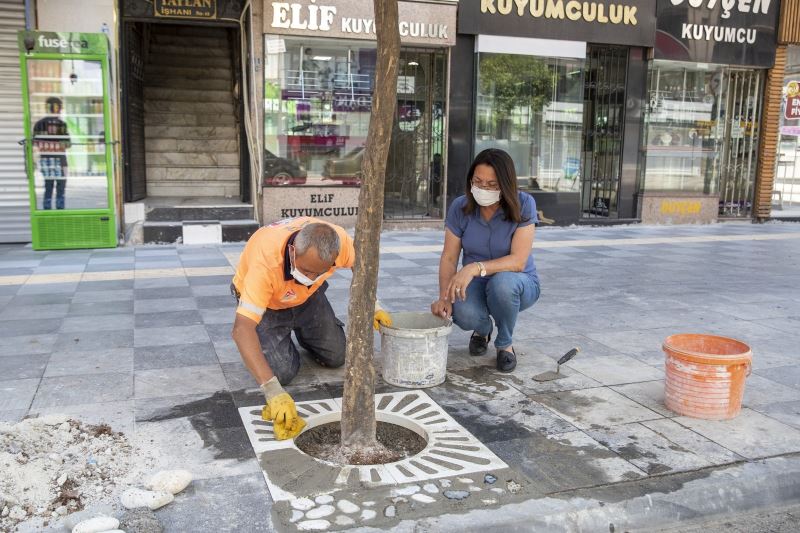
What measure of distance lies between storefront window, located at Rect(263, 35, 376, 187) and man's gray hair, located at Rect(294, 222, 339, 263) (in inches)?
280

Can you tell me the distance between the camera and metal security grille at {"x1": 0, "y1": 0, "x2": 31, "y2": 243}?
942cm

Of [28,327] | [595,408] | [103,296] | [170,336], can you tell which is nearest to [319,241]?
[595,408]

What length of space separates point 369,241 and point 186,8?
25.8ft

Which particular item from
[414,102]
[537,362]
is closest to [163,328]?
[537,362]

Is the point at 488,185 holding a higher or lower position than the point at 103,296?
higher

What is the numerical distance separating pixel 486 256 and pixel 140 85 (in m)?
8.72

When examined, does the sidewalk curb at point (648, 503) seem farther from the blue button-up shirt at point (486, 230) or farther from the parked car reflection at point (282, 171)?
the parked car reflection at point (282, 171)

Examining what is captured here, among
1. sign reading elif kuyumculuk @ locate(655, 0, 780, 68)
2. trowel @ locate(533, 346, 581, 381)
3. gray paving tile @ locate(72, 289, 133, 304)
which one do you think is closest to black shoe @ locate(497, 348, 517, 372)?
trowel @ locate(533, 346, 581, 381)

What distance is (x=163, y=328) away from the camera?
5457 millimetres

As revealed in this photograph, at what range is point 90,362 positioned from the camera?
4613 millimetres

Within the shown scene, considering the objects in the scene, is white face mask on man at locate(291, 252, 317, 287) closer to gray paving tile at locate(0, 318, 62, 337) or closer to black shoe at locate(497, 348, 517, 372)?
black shoe at locate(497, 348, 517, 372)

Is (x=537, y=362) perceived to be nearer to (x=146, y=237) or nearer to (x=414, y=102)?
(x=146, y=237)

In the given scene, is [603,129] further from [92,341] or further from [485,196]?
[92,341]

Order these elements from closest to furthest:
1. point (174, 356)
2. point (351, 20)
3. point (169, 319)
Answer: point (174, 356)
point (169, 319)
point (351, 20)
